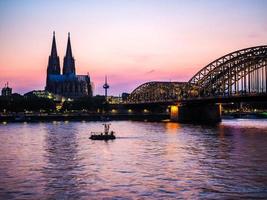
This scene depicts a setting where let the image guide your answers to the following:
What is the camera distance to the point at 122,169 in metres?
43.7

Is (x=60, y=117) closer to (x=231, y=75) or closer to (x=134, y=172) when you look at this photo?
(x=231, y=75)

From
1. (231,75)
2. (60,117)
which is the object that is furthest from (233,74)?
(60,117)

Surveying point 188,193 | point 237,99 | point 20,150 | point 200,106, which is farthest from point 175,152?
point 200,106

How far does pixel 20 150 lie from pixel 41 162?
1427cm

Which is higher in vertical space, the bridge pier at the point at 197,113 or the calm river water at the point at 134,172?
the bridge pier at the point at 197,113

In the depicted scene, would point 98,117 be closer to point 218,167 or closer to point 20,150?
point 20,150

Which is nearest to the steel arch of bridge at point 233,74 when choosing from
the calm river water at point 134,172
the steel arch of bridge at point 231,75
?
the steel arch of bridge at point 231,75

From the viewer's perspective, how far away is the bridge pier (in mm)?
153500

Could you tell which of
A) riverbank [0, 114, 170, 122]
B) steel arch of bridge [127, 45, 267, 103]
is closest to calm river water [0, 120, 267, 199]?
steel arch of bridge [127, 45, 267, 103]

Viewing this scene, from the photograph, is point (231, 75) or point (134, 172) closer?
point (134, 172)

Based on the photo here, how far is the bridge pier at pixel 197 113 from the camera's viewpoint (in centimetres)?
15350

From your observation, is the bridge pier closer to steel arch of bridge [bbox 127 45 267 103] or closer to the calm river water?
steel arch of bridge [bbox 127 45 267 103]

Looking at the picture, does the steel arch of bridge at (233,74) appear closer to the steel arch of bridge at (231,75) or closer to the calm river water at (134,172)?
the steel arch of bridge at (231,75)

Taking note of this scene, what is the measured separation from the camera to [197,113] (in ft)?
513
